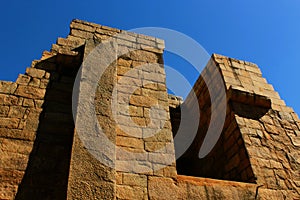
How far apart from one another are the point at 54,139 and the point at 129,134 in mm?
923

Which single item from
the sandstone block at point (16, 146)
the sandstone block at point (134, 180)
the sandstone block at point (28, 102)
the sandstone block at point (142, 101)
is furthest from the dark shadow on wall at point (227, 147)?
the sandstone block at point (28, 102)

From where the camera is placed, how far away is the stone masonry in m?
2.76

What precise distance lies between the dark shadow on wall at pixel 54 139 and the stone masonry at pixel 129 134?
1cm

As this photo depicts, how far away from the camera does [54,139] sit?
10.4ft

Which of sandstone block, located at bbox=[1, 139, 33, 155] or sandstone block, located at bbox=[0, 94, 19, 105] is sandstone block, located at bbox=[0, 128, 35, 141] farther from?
sandstone block, located at bbox=[0, 94, 19, 105]

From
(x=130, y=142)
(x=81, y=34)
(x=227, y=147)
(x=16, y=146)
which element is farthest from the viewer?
(x=81, y=34)

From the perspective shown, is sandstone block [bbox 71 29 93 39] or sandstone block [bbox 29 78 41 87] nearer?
sandstone block [bbox 29 78 41 87]

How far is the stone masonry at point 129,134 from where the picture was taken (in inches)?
108

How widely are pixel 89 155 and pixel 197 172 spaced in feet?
9.71

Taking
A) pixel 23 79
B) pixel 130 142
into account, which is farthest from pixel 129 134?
pixel 23 79

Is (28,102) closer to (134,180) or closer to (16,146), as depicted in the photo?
(16,146)

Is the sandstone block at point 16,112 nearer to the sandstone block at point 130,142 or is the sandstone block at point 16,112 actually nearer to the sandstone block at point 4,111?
the sandstone block at point 4,111

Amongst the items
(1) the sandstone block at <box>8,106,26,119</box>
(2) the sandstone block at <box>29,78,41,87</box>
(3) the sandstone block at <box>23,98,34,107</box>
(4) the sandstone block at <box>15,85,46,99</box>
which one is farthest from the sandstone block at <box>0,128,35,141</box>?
(2) the sandstone block at <box>29,78,41,87</box>

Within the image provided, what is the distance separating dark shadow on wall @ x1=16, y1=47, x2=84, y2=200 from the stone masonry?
0.4 inches
